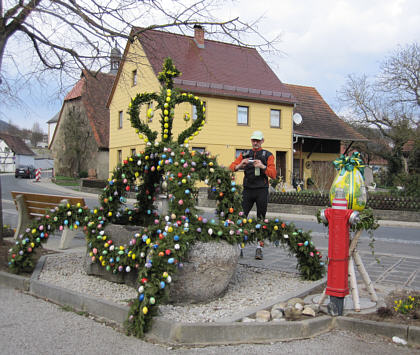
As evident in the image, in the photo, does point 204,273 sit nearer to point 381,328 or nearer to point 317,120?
point 381,328

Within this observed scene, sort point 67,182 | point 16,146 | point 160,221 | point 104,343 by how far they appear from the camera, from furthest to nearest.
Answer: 1. point 16,146
2. point 67,182
3. point 160,221
4. point 104,343

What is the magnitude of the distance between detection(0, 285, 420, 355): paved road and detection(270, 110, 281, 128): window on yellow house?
2562 cm

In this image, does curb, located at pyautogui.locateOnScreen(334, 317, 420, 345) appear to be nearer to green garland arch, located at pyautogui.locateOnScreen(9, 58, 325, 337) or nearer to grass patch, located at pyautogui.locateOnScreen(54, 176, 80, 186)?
green garland arch, located at pyautogui.locateOnScreen(9, 58, 325, 337)

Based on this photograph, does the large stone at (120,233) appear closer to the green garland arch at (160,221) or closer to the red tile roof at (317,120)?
the green garland arch at (160,221)

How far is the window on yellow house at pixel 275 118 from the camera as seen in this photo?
28973 millimetres

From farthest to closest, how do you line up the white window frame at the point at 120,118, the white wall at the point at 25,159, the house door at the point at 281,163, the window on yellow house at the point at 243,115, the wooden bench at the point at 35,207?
the white wall at the point at 25,159 < the white window frame at the point at 120,118 < the house door at the point at 281,163 < the window on yellow house at the point at 243,115 < the wooden bench at the point at 35,207

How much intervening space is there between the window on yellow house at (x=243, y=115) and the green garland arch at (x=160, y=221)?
22.2 metres

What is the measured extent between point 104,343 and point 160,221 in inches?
58.1

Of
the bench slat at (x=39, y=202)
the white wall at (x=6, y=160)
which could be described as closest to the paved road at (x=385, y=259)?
the bench slat at (x=39, y=202)

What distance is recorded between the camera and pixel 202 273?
4.57 m

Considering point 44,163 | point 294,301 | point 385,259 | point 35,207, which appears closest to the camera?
point 294,301

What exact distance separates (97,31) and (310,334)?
213 inches

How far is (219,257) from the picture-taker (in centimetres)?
462

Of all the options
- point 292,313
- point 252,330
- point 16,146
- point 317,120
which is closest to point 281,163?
point 317,120
